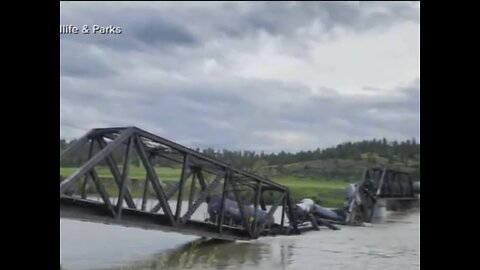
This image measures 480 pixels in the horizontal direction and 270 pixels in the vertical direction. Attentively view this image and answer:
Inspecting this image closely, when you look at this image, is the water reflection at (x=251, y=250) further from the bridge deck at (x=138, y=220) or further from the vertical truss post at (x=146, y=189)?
the vertical truss post at (x=146, y=189)

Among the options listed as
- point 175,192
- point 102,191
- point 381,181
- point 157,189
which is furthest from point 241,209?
point 381,181

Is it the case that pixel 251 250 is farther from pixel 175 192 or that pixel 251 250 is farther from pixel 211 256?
pixel 175 192

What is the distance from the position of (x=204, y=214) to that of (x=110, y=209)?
2.79 metres

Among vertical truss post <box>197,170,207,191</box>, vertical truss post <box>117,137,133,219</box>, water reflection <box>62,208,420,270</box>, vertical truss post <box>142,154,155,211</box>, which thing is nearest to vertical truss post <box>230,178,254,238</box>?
water reflection <box>62,208,420,270</box>

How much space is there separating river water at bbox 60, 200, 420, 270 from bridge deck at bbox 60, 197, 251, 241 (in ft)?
0.78

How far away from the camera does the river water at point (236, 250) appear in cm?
776

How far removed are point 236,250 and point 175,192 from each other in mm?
1890

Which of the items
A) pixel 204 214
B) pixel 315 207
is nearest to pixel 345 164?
pixel 315 207

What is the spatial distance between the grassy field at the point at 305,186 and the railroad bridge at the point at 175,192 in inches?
3.9

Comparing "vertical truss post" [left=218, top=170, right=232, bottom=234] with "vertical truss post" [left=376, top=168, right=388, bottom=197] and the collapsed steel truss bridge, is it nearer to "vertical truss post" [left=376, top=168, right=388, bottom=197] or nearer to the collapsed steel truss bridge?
the collapsed steel truss bridge

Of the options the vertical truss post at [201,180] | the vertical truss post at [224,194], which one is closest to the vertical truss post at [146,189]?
the vertical truss post at [201,180]

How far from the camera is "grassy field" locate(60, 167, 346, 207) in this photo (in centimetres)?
838
